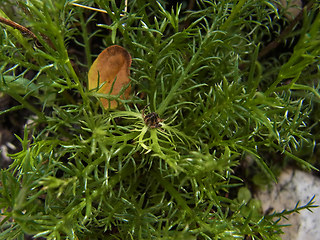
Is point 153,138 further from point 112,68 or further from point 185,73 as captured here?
point 112,68

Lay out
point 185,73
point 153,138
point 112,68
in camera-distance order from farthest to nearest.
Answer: point 112,68 → point 185,73 → point 153,138

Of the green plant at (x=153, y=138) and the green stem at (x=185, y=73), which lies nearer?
the green plant at (x=153, y=138)

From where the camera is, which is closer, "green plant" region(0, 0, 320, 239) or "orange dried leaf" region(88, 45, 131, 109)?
"green plant" region(0, 0, 320, 239)

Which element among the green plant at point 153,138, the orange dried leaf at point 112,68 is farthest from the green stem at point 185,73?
the orange dried leaf at point 112,68

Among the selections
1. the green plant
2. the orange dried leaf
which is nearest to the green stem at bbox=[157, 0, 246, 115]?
the green plant

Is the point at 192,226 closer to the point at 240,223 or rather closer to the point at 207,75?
the point at 240,223

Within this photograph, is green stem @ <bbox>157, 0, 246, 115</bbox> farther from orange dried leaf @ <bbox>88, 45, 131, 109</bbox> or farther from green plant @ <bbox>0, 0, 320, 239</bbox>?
orange dried leaf @ <bbox>88, 45, 131, 109</bbox>

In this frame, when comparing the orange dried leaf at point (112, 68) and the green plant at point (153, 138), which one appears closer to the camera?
the green plant at point (153, 138)

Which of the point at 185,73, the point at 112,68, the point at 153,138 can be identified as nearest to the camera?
the point at 153,138

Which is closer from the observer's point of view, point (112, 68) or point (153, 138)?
point (153, 138)

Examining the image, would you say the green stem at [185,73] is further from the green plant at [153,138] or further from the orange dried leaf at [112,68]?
the orange dried leaf at [112,68]

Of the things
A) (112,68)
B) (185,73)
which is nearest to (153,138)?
(185,73)
